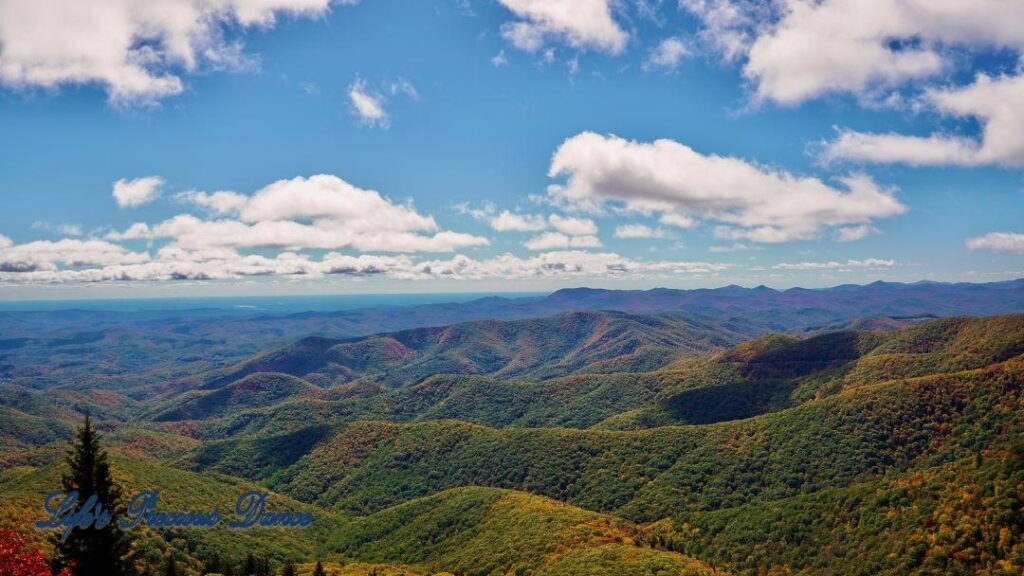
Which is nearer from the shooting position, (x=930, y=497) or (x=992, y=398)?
(x=930, y=497)

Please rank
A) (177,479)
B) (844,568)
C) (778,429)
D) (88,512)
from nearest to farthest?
(88,512) < (844,568) < (177,479) < (778,429)

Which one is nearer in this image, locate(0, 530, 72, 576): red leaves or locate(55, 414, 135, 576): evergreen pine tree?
locate(0, 530, 72, 576): red leaves

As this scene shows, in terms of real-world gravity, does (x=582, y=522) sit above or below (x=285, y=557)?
above

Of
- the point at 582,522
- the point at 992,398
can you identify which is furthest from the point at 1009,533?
the point at 992,398

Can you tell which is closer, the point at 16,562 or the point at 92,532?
the point at 16,562

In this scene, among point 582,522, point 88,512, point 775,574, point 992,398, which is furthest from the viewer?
point 992,398

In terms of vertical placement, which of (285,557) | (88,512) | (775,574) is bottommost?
(285,557)

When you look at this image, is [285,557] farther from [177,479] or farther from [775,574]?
[775,574]

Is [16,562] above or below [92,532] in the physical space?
above
